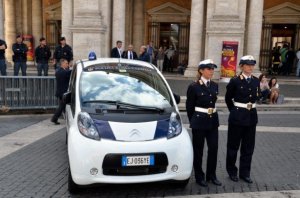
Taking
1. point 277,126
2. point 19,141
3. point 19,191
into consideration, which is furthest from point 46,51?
point 19,191

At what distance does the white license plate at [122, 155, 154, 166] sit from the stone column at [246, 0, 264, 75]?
1447cm

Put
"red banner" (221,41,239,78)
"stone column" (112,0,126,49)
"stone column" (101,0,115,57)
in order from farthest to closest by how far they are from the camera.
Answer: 1. "stone column" (112,0,126,49)
2. "stone column" (101,0,115,57)
3. "red banner" (221,41,239,78)

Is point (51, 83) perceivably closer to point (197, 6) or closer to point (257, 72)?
point (197, 6)

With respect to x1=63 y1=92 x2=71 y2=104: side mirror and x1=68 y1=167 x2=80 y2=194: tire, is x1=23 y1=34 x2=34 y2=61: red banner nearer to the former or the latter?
x1=63 y1=92 x2=71 y2=104: side mirror

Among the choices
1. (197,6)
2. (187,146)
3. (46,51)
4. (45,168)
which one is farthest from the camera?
(197,6)

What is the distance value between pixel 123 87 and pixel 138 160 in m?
1.47

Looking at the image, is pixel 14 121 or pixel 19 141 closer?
pixel 19 141

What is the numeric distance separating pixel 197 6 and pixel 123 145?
574 inches

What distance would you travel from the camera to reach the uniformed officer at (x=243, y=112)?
5.81 meters

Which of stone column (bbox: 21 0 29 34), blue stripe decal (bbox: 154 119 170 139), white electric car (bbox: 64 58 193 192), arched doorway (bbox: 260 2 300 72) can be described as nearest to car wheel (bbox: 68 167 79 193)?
white electric car (bbox: 64 58 193 192)

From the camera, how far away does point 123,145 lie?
16.2 ft

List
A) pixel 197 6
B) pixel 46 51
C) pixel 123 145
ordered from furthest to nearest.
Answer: pixel 197 6 < pixel 46 51 < pixel 123 145

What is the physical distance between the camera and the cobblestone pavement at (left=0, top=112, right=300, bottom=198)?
18.0 feet

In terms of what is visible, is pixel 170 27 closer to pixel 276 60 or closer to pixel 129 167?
pixel 276 60
